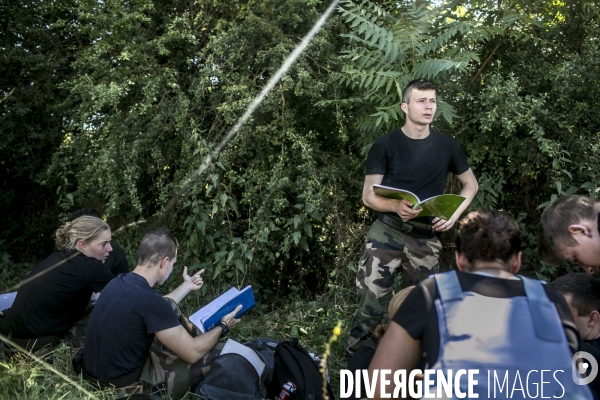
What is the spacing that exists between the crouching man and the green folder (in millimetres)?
1478

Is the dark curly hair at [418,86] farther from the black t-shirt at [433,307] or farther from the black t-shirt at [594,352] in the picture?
the black t-shirt at [433,307]

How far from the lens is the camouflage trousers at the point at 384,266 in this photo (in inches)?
174

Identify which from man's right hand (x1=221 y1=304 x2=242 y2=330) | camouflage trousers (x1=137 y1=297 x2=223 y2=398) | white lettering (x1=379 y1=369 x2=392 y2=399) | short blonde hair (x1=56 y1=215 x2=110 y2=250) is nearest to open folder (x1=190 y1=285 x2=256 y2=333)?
man's right hand (x1=221 y1=304 x2=242 y2=330)

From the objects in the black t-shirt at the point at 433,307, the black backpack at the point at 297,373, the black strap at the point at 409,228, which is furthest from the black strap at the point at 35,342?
the black t-shirt at the point at 433,307

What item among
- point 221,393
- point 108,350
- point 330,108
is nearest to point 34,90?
point 330,108

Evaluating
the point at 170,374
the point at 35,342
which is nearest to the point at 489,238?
the point at 170,374

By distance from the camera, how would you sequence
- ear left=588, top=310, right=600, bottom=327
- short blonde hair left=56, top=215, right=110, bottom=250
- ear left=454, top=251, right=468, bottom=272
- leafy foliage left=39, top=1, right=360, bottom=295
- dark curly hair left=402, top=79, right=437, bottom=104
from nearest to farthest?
ear left=454, top=251, right=468, bottom=272 < ear left=588, top=310, right=600, bottom=327 < dark curly hair left=402, top=79, right=437, bottom=104 < short blonde hair left=56, top=215, right=110, bottom=250 < leafy foliage left=39, top=1, right=360, bottom=295

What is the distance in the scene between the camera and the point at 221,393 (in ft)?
12.5

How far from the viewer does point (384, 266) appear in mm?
4422

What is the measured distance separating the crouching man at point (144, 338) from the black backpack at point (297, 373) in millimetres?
436

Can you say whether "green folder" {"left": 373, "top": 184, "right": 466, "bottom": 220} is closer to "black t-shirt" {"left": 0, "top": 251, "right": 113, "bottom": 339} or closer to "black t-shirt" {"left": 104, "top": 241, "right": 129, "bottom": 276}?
"black t-shirt" {"left": 0, "top": 251, "right": 113, "bottom": 339}

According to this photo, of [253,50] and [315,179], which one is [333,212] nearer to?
[315,179]

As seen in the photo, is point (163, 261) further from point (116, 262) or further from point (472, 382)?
point (472, 382)

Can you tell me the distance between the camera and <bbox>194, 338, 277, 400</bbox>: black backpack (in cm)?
379
